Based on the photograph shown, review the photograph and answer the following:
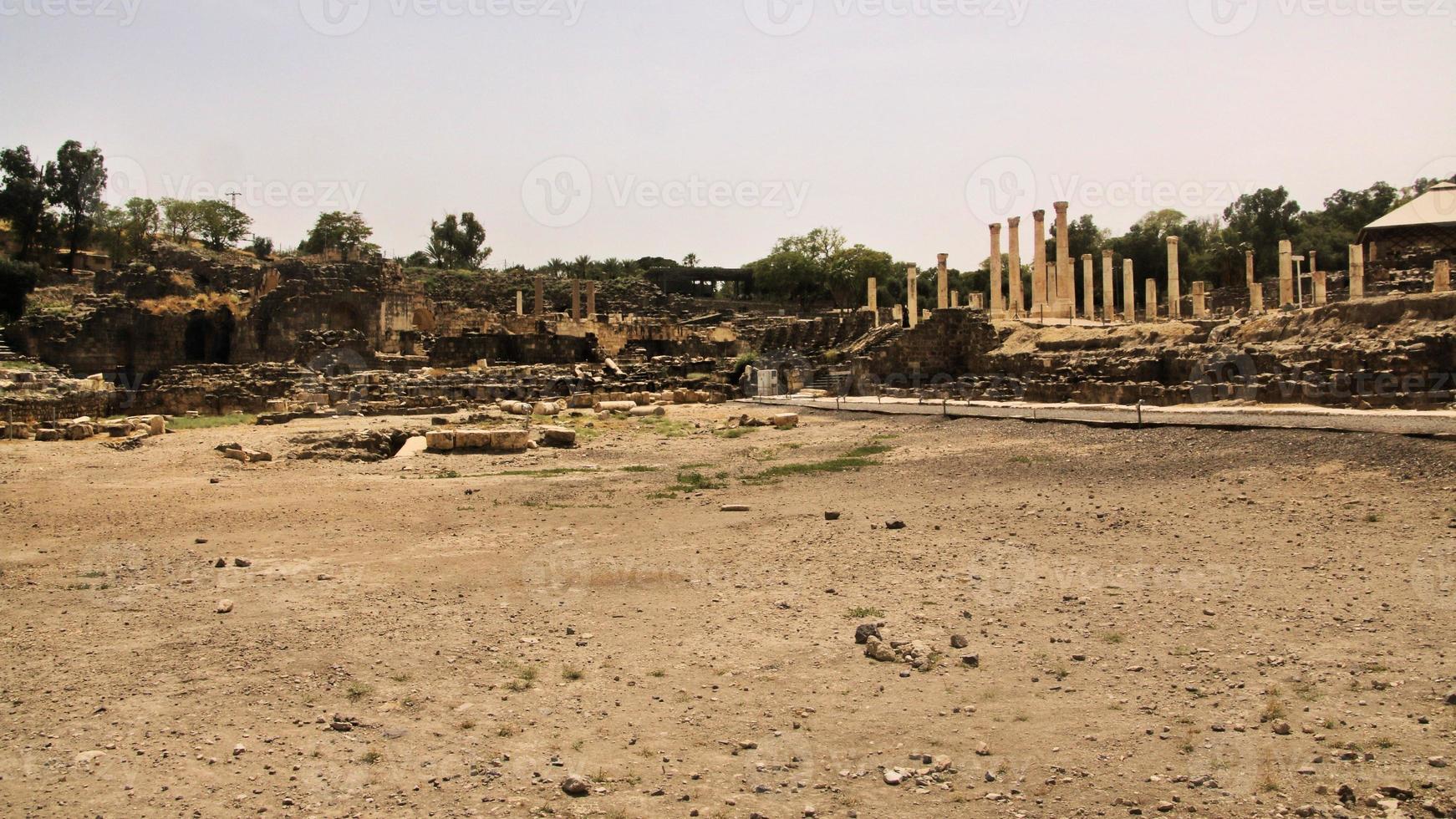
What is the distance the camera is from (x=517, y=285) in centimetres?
6650

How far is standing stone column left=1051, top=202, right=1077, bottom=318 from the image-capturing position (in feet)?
123

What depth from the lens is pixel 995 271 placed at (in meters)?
41.0

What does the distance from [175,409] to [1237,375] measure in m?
26.3

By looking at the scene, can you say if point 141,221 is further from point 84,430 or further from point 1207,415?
point 1207,415

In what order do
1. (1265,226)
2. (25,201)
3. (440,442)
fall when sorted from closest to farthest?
(440,442) → (25,201) → (1265,226)

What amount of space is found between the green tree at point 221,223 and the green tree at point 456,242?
1556cm

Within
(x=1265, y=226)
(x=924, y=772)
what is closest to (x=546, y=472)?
(x=924, y=772)

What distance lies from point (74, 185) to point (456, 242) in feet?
101

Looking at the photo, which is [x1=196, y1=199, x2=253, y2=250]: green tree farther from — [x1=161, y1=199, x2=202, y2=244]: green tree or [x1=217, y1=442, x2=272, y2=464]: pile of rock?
[x1=217, y1=442, x2=272, y2=464]: pile of rock

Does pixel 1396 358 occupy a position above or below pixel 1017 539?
above

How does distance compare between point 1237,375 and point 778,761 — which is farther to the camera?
point 1237,375

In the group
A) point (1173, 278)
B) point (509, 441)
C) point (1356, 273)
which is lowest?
point (509, 441)

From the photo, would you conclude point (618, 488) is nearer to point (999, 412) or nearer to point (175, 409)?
point (999, 412)

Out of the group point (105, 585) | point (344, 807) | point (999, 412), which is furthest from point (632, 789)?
point (999, 412)
